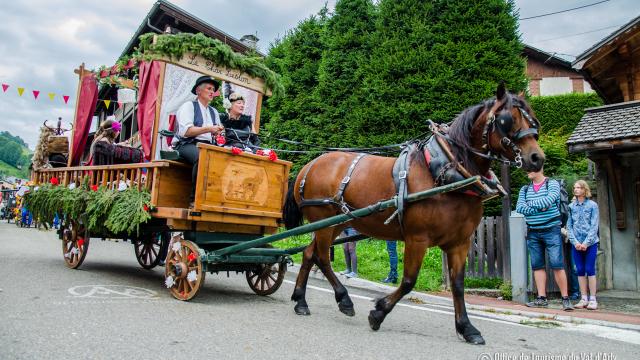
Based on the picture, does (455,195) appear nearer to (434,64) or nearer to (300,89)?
(434,64)

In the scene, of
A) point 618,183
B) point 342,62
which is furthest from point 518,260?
point 342,62

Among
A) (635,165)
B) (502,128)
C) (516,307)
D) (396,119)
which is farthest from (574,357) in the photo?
(396,119)

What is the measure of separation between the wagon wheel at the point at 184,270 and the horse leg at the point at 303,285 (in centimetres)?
106

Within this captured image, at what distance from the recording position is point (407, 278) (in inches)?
174

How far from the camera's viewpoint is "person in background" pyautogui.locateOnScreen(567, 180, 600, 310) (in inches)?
270

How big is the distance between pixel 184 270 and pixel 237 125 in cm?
209

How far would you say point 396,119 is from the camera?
11664mm

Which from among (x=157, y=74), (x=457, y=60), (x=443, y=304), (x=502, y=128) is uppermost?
(x=457, y=60)

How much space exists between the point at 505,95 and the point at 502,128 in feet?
1.07

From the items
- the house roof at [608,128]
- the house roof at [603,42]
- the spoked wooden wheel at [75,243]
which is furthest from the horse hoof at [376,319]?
the house roof at [603,42]

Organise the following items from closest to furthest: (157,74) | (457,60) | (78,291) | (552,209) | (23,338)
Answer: (23,338)
(78,291)
(157,74)
(552,209)
(457,60)

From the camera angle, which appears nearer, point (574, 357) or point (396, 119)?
point (574, 357)

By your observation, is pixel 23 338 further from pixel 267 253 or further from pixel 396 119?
pixel 396 119

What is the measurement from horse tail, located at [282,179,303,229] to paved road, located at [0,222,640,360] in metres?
0.99
